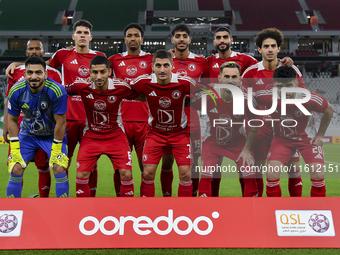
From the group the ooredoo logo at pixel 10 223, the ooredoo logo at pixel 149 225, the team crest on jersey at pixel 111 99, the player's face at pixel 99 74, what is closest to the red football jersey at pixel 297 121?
the ooredoo logo at pixel 149 225

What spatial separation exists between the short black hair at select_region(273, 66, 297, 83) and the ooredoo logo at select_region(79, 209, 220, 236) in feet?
5.28

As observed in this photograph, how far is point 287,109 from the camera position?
10.8 ft

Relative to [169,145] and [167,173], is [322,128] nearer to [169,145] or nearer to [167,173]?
[169,145]

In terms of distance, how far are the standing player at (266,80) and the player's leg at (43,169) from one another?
7.73ft

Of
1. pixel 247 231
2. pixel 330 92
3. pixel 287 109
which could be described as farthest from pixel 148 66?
pixel 330 92

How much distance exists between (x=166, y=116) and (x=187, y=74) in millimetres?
771

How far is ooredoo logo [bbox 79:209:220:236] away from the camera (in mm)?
2303

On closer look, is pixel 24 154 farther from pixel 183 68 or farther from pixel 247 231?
pixel 247 231

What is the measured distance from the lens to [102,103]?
10.8 ft

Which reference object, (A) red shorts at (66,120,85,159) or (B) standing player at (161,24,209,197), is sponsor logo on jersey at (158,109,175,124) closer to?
(B) standing player at (161,24,209,197)

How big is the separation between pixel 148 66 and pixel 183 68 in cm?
42

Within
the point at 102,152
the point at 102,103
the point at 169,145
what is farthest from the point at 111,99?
the point at 169,145

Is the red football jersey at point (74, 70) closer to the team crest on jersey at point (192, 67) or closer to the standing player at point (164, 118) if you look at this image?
the standing player at point (164, 118)

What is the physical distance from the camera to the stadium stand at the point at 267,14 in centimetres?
2549
